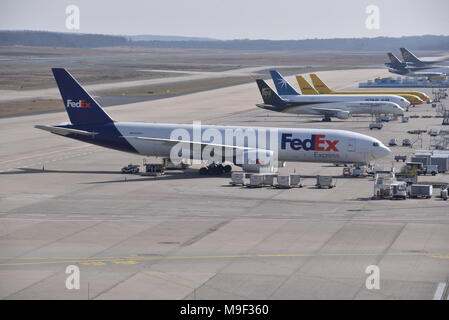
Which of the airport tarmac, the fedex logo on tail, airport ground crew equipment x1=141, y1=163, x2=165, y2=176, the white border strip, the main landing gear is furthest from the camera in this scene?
the fedex logo on tail

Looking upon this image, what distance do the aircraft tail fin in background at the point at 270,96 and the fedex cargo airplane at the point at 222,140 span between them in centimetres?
4960

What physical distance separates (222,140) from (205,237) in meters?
26.9

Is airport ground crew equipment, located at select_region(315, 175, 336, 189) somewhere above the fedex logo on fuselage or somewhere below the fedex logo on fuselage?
below

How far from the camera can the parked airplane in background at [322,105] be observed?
415ft

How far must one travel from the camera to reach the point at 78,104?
78.8 m

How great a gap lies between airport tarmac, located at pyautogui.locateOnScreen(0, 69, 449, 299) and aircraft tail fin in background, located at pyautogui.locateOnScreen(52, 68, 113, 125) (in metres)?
5.04

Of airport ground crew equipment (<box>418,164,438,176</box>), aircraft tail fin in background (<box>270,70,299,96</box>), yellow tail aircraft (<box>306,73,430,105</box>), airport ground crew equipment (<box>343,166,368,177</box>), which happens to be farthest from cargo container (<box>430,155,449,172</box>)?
yellow tail aircraft (<box>306,73,430,105</box>)

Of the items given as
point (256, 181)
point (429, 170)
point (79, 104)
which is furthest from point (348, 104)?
point (256, 181)

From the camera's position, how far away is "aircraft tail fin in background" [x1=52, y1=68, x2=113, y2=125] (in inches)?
3093

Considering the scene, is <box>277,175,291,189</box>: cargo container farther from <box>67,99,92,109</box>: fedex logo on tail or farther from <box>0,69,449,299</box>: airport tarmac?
<box>67,99,92,109</box>: fedex logo on tail

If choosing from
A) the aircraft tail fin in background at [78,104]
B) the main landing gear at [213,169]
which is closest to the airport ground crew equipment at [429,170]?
the main landing gear at [213,169]

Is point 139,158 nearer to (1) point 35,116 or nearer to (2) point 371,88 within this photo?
(1) point 35,116

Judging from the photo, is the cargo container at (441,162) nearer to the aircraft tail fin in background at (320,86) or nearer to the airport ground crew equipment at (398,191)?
the airport ground crew equipment at (398,191)

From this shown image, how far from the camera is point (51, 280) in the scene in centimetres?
3938
